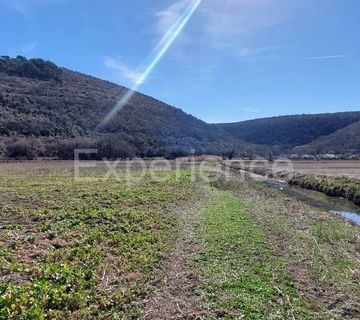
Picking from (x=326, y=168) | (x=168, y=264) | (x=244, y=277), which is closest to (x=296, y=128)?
(x=326, y=168)

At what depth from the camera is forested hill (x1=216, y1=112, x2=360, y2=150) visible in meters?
162

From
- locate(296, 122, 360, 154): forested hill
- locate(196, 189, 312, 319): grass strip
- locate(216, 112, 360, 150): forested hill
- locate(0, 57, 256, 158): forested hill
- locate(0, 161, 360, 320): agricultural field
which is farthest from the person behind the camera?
locate(216, 112, 360, 150): forested hill

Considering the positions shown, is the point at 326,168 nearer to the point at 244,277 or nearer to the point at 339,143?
the point at 244,277

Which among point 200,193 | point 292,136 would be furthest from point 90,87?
point 200,193

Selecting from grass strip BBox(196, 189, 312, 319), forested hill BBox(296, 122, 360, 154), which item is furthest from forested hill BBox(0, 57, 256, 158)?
grass strip BBox(196, 189, 312, 319)

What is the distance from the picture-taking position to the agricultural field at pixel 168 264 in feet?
24.5

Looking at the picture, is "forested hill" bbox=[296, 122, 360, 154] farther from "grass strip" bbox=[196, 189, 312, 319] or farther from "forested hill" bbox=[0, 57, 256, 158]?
"grass strip" bbox=[196, 189, 312, 319]

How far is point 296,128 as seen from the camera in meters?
175

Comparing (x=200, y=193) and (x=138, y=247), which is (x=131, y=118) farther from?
(x=138, y=247)

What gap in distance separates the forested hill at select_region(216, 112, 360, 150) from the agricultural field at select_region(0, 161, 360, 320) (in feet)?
496

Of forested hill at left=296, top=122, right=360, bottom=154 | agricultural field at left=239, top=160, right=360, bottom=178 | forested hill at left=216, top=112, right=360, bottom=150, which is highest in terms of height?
forested hill at left=216, top=112, right=360, bottom=150

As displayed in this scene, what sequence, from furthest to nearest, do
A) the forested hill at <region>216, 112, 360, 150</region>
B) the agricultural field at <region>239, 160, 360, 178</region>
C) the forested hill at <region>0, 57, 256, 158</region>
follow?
the forested hill at <region>216, 112, 360, 150</region>
the forested hill at <region>0, 57, 256, 158</region>
the agricultural field at <region>239, 160, 360, 178</region>

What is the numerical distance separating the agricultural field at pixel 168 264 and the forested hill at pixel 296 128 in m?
151

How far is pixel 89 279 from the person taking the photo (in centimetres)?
852
